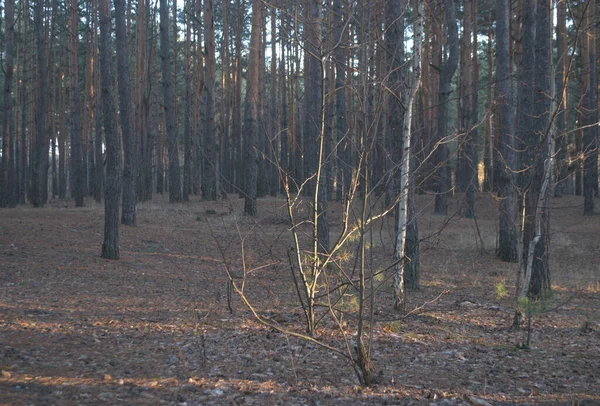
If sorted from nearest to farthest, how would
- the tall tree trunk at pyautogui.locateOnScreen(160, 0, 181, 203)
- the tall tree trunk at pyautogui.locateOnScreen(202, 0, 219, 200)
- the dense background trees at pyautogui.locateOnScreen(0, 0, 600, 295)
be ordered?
the dense background trees at pyautogui.locateOnScreen(0, 0, 600, 295) < the tall tree trunk at pyautogui.locateOnScreen(202, 0, 219, 200) < the tall tree trunk at pyautogui.locateOnScreen(160, 0, 181, 203)

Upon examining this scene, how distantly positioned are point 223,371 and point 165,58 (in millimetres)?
20159

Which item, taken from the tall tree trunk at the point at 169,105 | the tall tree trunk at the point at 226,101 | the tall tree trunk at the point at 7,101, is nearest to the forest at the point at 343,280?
the tall tree trunk at the point at 7,101

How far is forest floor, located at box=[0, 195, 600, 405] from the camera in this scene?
4664mm

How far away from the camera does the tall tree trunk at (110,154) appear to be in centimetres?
1070

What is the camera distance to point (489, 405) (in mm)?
4500

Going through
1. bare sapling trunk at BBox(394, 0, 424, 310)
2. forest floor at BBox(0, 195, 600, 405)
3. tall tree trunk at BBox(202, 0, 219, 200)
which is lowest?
forest floor at BBox(0, 195, 600, 405)

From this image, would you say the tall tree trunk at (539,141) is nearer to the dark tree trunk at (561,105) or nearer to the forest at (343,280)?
the forest at (343,280)

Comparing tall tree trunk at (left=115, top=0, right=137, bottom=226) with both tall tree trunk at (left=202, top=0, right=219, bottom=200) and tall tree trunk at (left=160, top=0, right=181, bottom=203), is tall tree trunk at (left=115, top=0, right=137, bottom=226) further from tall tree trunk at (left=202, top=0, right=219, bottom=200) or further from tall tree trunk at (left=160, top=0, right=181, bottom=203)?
tall tree trunk at (left=160, top=0, right=181, bottom=203)

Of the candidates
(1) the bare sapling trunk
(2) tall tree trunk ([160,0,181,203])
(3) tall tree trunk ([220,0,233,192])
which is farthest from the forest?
(3) tall tree trunk ([220,0,233,192])

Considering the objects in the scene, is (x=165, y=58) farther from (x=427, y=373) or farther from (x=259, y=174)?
(x=427, y=373)

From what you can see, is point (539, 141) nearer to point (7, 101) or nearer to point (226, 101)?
point (7, 101)

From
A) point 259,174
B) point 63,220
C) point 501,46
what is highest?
point 501,46

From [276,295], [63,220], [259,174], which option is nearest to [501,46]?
[276,295]

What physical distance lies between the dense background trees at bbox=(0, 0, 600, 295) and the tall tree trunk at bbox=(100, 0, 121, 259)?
0.14 ft
